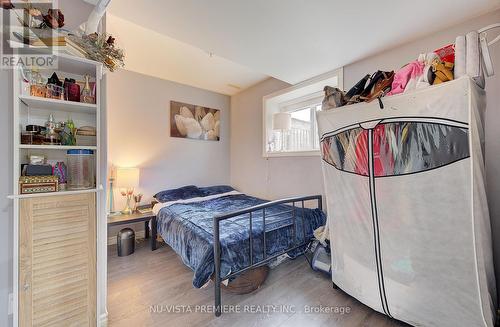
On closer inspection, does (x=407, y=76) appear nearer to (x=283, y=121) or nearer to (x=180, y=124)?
(x=283, y=121)

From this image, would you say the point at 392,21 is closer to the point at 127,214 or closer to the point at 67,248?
the point at 67,248

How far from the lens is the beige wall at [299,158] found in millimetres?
1496

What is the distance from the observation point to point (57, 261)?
114 centimetres

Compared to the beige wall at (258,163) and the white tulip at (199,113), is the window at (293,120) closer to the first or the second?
the beige wall at (258,163)

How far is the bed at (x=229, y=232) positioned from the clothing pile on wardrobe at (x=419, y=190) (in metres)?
0.59

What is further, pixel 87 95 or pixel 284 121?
pixel 284 121

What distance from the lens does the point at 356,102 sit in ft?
4.97

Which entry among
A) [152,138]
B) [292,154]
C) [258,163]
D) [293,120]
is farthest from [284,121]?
[152,138]

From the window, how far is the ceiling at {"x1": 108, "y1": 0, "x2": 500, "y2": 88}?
777 millimetres

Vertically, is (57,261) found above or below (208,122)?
below

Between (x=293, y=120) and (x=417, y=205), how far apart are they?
2.30 metres

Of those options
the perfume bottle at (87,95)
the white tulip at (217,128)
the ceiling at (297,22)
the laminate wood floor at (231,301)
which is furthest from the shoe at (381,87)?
the white tulip at (217,128)

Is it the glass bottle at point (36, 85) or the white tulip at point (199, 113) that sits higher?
the white tulip at point (199, 113)

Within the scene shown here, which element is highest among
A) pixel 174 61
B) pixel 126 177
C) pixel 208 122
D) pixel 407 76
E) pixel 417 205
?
pixel 174 61
